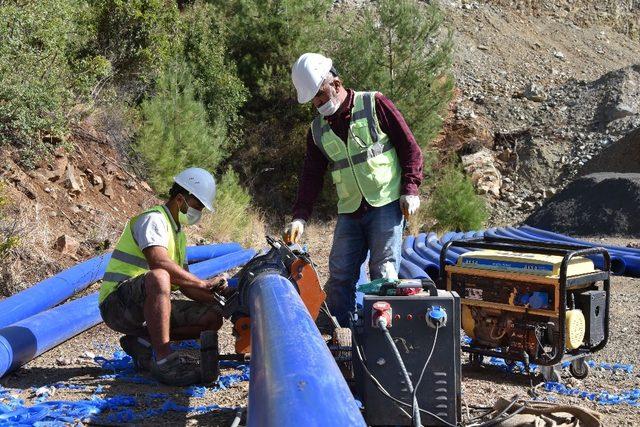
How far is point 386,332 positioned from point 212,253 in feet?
20.0

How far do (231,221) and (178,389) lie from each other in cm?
845

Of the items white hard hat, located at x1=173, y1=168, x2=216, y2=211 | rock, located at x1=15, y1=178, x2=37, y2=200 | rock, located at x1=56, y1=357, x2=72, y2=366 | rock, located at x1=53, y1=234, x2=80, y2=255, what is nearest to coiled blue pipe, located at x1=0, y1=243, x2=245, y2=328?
rock, located at x1=56, y1=357, x2=72, y2=366

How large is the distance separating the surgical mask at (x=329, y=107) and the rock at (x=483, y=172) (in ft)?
57.9

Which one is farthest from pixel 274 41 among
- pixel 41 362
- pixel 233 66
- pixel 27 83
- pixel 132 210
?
pixel 41 362

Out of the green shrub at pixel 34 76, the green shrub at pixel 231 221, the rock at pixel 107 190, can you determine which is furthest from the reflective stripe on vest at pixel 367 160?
the rock at pixel 107 190

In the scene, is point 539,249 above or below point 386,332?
above

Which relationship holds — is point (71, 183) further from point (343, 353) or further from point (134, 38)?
point (343, 353)

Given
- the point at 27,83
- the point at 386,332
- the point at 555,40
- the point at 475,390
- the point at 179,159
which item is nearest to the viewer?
the point at 386,332

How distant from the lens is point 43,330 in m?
5.14

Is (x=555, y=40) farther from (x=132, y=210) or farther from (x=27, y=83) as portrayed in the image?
(x=27, y=83)

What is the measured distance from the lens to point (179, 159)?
14273mm

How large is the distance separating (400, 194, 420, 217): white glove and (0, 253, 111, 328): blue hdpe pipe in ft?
9.60

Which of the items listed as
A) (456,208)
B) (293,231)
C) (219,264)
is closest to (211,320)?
(293,231)

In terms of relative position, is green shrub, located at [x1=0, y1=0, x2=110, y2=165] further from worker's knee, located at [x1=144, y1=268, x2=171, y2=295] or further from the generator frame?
the generator frame
